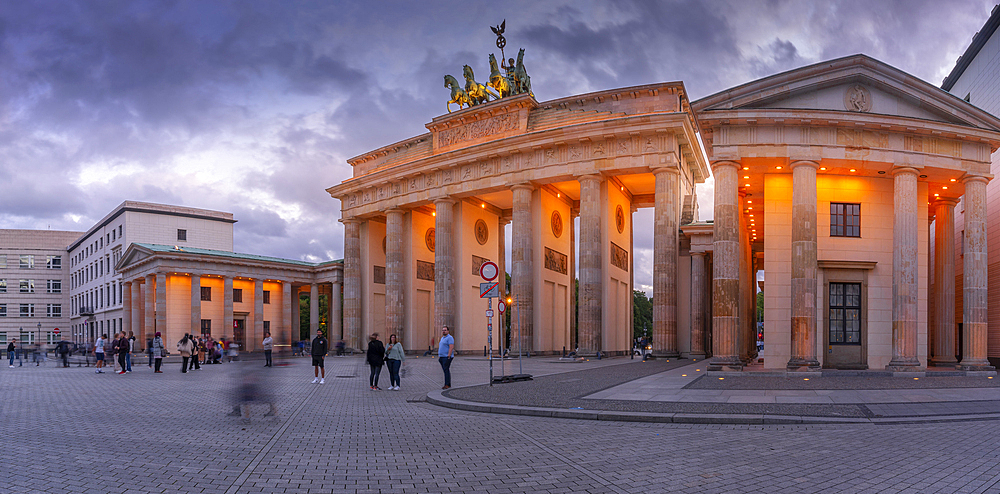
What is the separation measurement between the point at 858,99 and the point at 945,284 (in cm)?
973

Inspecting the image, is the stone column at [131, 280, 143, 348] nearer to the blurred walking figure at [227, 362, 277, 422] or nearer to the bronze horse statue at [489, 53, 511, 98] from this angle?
the bronze horse statue at [489, 53, 511, 98]

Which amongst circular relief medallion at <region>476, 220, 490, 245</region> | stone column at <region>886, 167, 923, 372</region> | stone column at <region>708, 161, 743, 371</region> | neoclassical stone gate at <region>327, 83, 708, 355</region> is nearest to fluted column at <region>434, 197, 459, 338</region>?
neoclassical stone gate at <region>327, 83, 708, 355</region>

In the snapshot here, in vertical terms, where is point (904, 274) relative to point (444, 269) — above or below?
above

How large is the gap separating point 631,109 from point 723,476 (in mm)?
→ 32589

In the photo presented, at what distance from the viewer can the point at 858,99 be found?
2169 cm

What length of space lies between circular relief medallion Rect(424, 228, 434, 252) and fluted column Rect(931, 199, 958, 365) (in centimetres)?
3361

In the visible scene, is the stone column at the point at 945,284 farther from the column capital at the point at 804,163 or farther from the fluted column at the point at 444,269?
the fluted column at the point at 444,269

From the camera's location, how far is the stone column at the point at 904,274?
21.3 meters

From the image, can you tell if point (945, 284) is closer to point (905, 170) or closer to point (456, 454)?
point (905, 170)

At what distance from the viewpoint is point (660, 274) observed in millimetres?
34812

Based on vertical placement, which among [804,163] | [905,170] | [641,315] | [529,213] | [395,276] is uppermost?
[804,163]

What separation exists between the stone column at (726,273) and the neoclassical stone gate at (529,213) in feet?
40.4

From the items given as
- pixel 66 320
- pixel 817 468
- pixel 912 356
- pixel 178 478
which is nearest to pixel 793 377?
pixel 912 356

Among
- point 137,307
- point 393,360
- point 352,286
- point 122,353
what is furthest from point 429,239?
point 393,360
